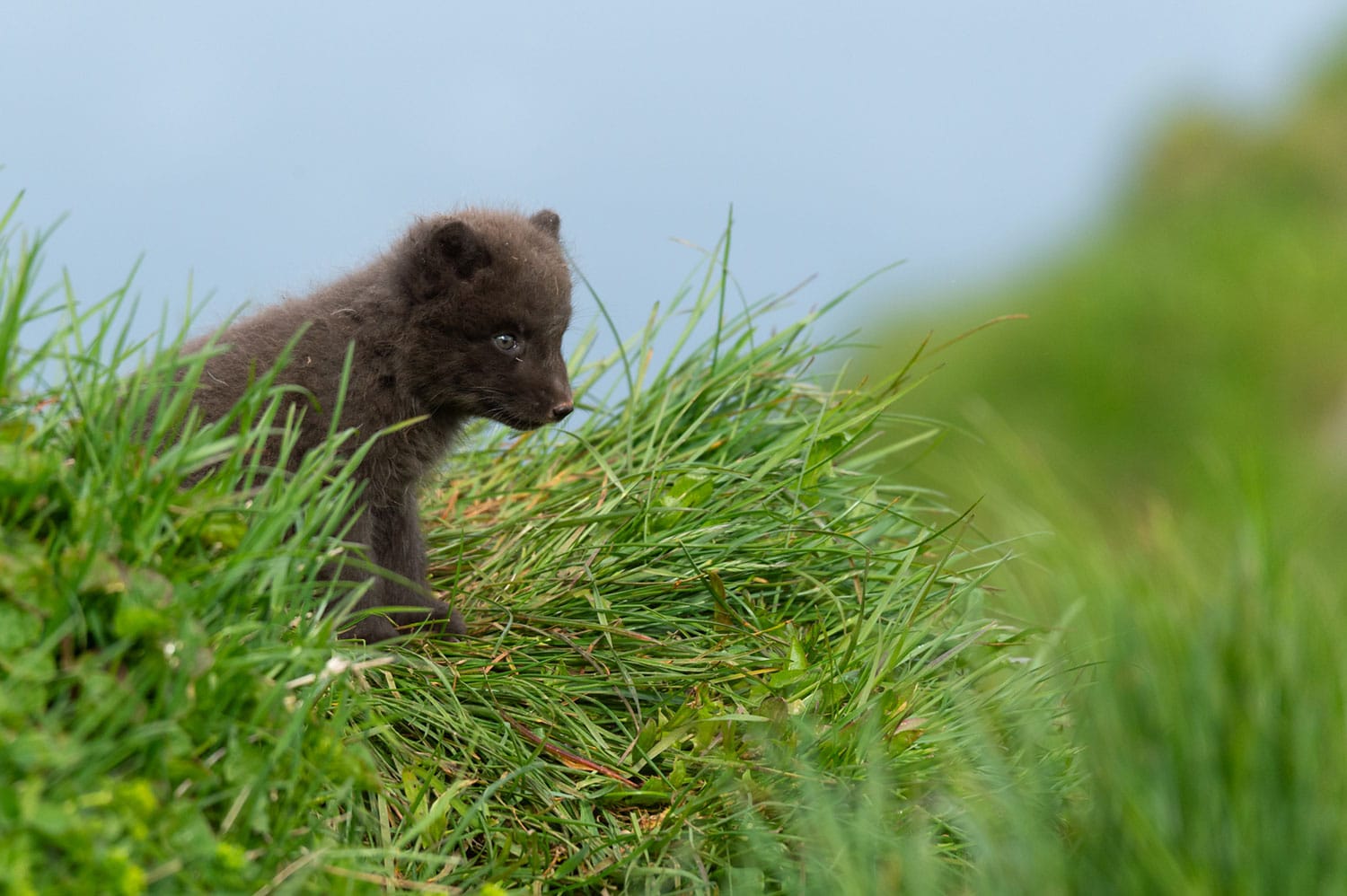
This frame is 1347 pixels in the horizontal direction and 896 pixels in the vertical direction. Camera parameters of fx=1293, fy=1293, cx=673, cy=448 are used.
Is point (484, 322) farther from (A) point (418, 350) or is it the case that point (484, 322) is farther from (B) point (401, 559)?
(B) point (401, 559)

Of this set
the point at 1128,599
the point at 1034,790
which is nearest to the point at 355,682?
the point at 1034,790

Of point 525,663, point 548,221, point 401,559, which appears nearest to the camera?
point 525,663

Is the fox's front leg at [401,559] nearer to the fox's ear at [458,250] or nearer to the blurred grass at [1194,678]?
the fox's ear at [458,250]

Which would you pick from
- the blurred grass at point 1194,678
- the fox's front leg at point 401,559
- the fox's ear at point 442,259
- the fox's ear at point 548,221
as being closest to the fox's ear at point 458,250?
the fox's ear at point 442,259

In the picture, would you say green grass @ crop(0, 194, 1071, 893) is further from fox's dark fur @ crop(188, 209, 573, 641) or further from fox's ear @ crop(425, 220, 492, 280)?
fox's ear @ crop(425, 220, 492, 280)

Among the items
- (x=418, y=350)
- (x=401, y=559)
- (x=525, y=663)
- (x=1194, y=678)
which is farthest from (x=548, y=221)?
(x=1194, y=678)

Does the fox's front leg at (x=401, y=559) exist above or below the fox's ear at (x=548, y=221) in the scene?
below

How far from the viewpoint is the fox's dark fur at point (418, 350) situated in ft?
13.7

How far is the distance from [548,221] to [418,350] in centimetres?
82

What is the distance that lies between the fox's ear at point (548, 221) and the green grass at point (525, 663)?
81 centimetres

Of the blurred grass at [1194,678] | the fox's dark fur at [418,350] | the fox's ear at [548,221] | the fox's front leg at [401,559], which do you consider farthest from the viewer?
the fox's ear at [548,221]

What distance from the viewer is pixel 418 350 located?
13.9 ft

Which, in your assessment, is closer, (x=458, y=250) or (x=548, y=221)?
(x=458, y=250)

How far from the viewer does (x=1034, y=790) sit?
9.12 feet
